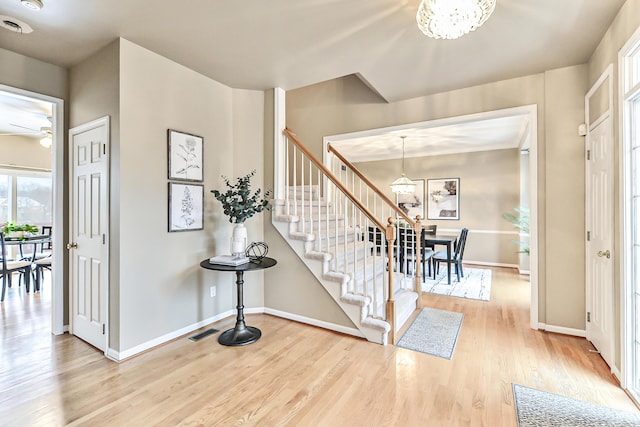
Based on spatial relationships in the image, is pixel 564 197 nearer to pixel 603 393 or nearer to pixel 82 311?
pixel 603 393

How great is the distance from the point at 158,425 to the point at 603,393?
299 cm

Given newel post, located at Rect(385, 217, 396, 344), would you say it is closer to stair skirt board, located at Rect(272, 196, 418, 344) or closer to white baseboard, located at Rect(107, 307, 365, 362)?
stair skirt board, located at Rect(272, 196, 418, 344)

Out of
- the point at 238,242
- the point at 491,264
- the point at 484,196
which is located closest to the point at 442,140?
the point at 484,196

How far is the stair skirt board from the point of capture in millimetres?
2975

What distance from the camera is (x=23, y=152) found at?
6.27 m

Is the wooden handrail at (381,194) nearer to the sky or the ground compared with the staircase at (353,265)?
nearer to the sky

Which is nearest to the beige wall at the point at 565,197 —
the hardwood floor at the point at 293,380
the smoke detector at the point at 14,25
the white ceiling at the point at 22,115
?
the hardwood floor at the point at 293,380

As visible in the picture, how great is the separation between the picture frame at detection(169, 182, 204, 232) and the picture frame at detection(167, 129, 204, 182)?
0.10 meters

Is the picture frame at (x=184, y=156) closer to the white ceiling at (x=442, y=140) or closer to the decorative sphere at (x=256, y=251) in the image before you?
→ the decorative sphere at (x=256, y=251)

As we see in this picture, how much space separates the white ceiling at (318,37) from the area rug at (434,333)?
275cm

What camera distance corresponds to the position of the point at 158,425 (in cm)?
180

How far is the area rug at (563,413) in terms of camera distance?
5.92ft

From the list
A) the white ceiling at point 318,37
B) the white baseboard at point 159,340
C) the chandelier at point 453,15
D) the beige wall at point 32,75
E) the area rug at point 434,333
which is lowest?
the area rug at point 434,333

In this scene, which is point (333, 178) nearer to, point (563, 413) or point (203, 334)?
point (203, 334)
